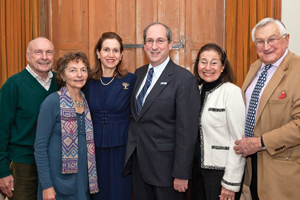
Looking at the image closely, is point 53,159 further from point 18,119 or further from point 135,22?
point 135,22

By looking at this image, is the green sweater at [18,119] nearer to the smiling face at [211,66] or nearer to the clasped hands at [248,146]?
the smiling face at [211,66]

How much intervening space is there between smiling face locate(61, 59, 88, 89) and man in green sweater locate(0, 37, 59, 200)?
0.77 ft

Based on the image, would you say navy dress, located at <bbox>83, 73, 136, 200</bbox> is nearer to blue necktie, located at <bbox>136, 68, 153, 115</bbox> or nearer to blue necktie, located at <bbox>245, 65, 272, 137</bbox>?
blue necktie, located at <bbox>136, 68, 153, 115</bbox>

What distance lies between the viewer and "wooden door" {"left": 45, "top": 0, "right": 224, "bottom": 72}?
3.61 m

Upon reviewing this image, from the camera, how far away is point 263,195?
5.57ft

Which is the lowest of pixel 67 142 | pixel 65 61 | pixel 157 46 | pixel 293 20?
pixel 67 142

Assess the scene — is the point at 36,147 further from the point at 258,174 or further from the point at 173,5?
the point at 173,5

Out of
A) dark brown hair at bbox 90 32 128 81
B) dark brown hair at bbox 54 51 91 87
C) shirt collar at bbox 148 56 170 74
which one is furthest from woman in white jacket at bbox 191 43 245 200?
dark brown hair at bbox 54 51 91 87

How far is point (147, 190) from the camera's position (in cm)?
189

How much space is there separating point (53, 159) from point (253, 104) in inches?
58.0

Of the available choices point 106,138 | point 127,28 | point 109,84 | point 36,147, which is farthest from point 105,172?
point 127,28

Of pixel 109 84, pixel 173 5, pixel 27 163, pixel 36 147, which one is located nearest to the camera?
pixel 36 147

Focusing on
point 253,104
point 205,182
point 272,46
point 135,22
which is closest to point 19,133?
point 205,182

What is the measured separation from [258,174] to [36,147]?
61.0 inches
